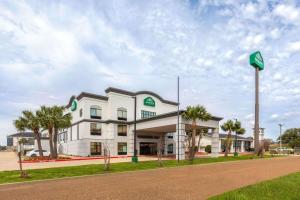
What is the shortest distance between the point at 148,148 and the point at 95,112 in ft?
44.2

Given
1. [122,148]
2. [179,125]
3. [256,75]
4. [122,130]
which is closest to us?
[179,125]

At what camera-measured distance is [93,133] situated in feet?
174

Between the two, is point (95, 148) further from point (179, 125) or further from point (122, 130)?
point (179, 125)

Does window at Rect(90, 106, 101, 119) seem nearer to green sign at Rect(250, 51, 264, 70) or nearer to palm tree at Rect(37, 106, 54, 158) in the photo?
palm tree at Rect(37, 106, 54, 158)

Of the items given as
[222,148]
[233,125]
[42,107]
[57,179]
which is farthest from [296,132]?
[57,179]

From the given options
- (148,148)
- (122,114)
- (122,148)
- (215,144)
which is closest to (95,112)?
(122,114)

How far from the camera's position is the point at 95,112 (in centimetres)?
5378

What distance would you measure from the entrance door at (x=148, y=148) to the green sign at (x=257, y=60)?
1168 inches

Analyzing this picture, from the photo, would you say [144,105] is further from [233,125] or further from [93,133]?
[233,125]

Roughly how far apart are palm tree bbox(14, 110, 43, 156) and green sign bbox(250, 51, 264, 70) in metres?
48.0

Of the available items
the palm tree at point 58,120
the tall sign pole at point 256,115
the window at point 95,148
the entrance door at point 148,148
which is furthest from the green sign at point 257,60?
the palm tree at point 58,120

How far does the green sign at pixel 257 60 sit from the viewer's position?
2601 inches

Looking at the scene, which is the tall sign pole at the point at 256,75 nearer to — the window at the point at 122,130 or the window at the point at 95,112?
the window at the point at 122,130

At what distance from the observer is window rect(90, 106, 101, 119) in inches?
2101
